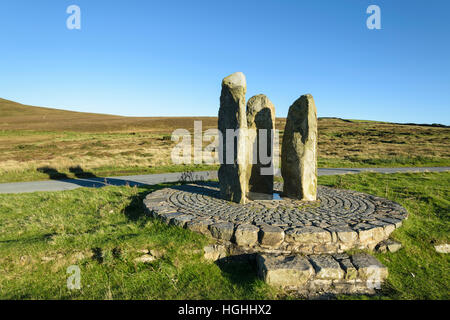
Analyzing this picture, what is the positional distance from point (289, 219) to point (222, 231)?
6.17 ft

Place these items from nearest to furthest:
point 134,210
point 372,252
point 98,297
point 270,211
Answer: point 98,297 < point 372,252 < point 270,211 < point 134,210

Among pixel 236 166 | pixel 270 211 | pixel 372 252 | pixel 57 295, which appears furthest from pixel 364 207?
pixel 57 295

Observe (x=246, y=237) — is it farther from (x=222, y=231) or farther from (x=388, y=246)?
(x=388, y=246)

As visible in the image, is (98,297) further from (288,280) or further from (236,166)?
(236,166)

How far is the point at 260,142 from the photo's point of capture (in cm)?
967

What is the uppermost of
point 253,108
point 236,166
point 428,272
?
point 253,108

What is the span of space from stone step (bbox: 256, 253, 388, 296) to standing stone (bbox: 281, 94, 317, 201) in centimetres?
351

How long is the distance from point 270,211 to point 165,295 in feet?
12.7

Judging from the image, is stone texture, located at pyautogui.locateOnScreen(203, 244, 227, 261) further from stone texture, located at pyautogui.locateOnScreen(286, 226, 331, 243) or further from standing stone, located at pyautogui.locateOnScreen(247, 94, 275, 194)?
standing stone, located at pyautogui.locateOnScreen(247, 94, 275, 194)

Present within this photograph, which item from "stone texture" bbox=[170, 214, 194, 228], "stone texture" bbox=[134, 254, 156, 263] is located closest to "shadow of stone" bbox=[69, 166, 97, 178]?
"stone texture" bbox=[170, 214, 194, 228]

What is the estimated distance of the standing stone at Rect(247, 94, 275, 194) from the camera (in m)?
9.48

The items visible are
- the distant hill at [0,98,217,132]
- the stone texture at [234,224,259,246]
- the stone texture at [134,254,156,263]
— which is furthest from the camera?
the distant hill at [0,98,217,132]

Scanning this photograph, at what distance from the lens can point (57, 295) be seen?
14.9 feet
